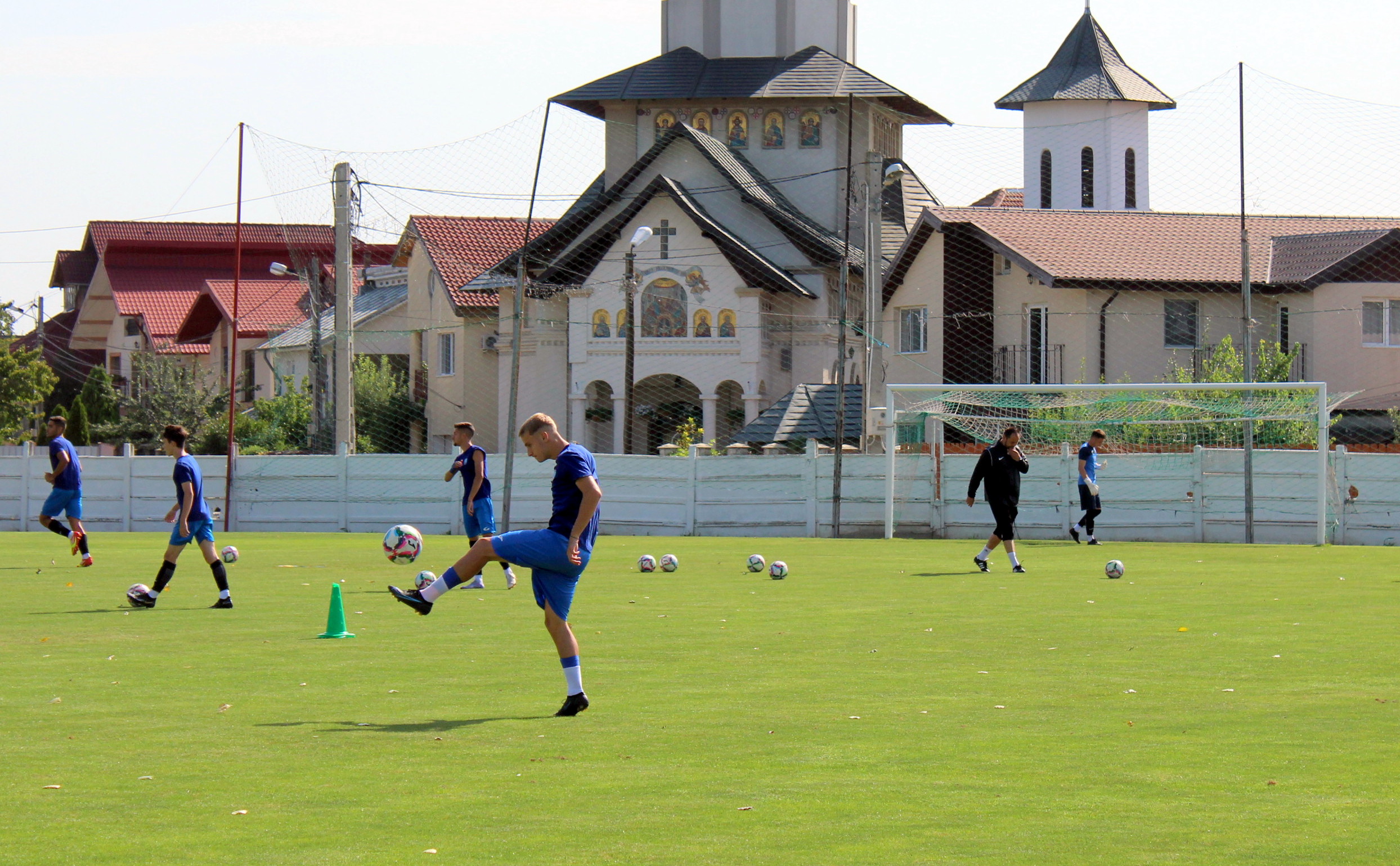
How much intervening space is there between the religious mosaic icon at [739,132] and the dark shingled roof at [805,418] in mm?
12983

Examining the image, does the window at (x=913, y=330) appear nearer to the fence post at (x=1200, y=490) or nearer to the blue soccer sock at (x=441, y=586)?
the fence post at (x=1200, y=490)

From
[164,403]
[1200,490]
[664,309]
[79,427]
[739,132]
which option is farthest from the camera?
[79,427]

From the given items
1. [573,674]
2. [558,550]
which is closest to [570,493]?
[558,550]

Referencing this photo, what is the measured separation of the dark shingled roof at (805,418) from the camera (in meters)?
44.7

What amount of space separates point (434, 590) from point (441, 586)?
0.30 feet

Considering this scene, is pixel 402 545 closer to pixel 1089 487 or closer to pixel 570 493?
pixel 570 493

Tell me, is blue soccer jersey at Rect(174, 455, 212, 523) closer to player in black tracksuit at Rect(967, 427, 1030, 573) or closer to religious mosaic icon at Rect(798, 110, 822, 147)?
player in black tracksuit at Rect(967, 427, 1030, 573)

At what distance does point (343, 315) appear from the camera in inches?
1452

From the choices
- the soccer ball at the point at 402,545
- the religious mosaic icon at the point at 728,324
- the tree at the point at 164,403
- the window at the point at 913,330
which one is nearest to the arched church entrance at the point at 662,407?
the religious mosaic icon at the point at 728,324

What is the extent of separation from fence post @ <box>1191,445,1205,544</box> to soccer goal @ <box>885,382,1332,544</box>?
2 cm

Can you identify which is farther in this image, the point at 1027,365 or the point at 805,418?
the point at 1027,365

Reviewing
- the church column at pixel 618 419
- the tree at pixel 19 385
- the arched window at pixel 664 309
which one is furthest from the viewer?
the tree at pixel 19 385

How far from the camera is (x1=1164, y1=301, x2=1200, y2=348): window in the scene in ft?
149

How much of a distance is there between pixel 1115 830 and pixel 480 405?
175ft
